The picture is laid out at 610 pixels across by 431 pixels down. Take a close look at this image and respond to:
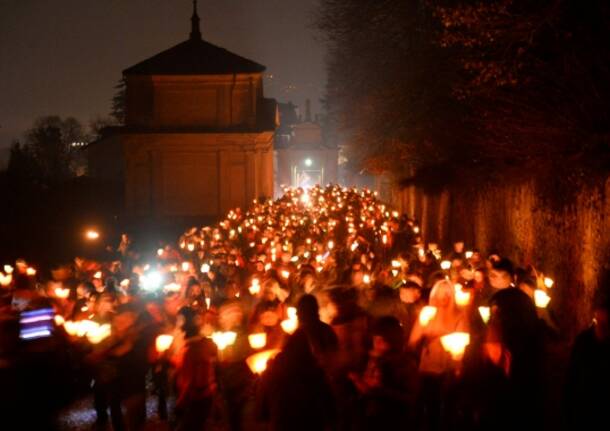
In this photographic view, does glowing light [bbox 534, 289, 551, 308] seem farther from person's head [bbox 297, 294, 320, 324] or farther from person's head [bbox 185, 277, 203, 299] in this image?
person's head [bbox 185, 277, 203, 299]

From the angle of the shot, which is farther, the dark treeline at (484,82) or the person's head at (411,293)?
the dark treeline at (484,82)

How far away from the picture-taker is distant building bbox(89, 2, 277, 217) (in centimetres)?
4172

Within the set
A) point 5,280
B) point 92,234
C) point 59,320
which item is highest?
point 59,320

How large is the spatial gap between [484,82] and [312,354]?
11.1 m

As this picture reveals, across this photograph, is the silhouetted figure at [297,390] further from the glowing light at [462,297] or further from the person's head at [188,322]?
the glowing light at [462,297]

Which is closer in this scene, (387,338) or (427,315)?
(387,338)

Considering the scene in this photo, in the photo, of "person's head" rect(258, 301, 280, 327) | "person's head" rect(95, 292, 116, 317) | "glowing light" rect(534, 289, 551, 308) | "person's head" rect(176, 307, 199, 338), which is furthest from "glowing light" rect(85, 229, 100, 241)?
"glowing light" rect(534, 289, 551, 308)

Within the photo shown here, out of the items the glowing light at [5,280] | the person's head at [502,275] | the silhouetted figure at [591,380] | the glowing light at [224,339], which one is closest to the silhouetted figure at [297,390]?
the silhouetted figure at [591,380]

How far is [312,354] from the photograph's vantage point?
6180mm

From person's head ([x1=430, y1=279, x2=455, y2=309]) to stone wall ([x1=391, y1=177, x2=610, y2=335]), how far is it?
226 inches

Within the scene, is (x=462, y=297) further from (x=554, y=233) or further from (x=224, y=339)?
(x=554, y=233)

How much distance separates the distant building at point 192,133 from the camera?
41719 millimetres

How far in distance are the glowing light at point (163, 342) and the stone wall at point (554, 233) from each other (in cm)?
742

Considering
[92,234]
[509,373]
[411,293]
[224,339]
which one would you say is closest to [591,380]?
[509,373]
